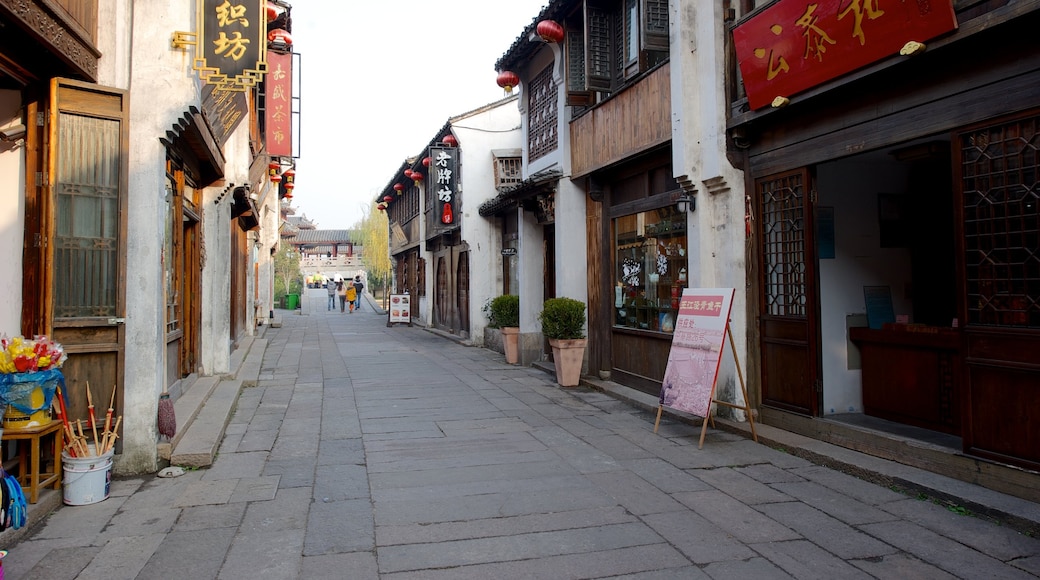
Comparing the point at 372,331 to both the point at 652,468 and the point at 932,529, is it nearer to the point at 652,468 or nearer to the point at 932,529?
the point at 652,468

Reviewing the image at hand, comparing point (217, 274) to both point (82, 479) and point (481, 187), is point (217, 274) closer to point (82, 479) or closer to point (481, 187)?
point (82, 479)

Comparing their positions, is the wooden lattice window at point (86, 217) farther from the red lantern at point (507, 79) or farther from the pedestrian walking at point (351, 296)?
the pedestrian walking at point (351, 296)

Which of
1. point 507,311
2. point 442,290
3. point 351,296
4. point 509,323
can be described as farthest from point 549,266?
point 351,296

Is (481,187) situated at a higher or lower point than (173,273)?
higher

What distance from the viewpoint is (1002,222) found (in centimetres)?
484

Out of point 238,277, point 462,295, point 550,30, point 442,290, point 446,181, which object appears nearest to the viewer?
point 550,30

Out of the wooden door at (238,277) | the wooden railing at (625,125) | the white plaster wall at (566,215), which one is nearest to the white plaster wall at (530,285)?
the white plaster wall at (566,215)

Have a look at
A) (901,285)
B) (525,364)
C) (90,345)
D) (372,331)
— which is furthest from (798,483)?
(372,331)

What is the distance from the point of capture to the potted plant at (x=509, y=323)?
13812mm

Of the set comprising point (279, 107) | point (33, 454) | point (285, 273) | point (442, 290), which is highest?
point (279, 107)

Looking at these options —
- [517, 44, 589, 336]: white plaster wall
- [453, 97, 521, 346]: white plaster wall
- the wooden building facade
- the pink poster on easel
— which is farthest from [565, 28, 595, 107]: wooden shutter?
[453, 97, 521, 346]: white plaster wall

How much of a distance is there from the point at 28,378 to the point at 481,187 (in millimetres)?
13324

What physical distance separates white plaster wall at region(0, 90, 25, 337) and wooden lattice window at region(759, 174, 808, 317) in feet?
22.2

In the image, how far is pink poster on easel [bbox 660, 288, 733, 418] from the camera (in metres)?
6.61
